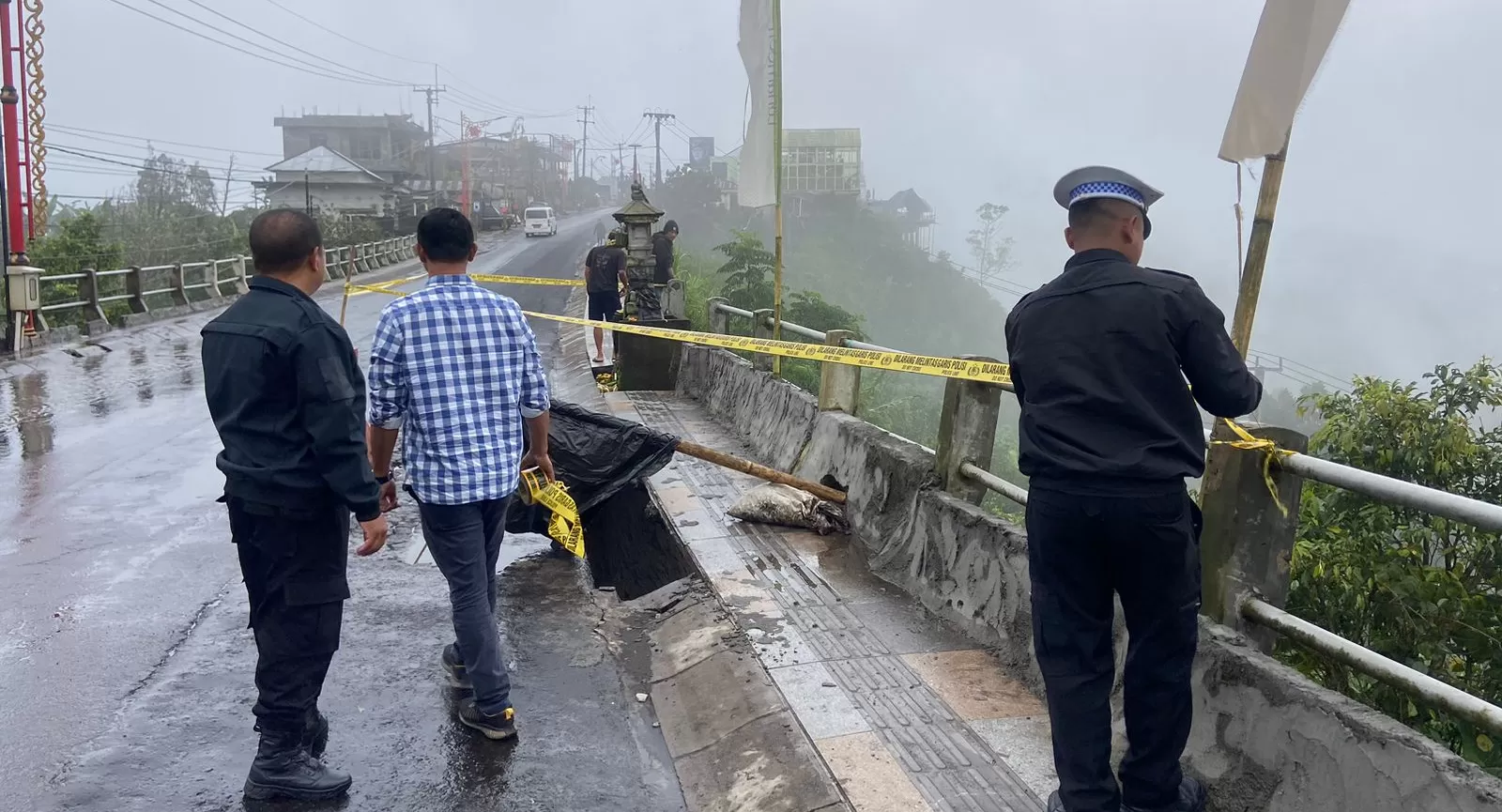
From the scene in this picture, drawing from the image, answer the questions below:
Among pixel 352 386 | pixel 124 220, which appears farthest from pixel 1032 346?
pixel 124 220

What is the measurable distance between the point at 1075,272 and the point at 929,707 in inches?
74.3

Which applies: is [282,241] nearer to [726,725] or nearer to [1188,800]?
[726,725]

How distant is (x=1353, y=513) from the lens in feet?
16.7

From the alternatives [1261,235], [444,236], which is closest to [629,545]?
[444,236]

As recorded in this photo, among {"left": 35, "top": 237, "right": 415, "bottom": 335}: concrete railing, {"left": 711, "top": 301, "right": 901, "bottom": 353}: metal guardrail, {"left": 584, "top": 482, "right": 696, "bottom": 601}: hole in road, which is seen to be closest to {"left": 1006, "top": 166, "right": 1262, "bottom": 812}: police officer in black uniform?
{"left": 711, "top": 301, "right": 901, "bottom": 353}: metal guardrail

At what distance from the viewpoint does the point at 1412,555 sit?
455cm

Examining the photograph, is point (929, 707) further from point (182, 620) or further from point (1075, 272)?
point (182, 620)

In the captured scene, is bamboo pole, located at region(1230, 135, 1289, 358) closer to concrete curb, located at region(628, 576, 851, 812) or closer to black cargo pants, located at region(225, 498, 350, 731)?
concrete curb, located at region(628, 576, 851, 812)

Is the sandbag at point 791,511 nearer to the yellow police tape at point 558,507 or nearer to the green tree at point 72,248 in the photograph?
the yellow police tape at point 558,507

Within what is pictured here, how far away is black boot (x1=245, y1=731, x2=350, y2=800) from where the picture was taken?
11.1 feet

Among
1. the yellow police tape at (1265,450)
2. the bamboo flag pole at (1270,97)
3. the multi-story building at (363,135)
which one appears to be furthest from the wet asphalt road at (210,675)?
the multi-story building at (363,135)

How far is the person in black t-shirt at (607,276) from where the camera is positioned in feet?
45.5

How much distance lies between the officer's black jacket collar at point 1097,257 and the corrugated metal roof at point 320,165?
64.6m

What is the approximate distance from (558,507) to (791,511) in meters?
1.75
